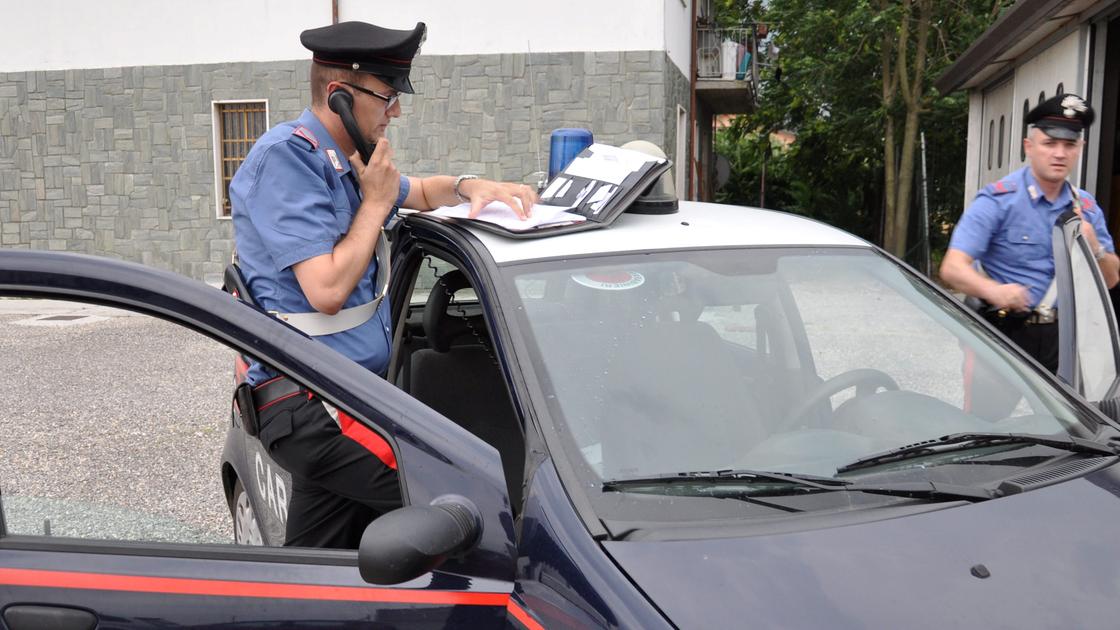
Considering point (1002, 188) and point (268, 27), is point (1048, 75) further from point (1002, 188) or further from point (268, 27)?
point (268, 27)

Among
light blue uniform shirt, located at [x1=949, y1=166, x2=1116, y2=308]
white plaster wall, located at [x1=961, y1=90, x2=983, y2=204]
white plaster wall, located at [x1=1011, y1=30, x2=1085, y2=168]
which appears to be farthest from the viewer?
white plaster wall, located at [x1=961, y1=90, x2=983, y2=204]

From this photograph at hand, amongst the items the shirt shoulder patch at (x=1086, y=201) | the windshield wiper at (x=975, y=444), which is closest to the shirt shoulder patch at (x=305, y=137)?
the windshield wiper at (x=975, y=444)

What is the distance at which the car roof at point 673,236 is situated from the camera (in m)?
2.36

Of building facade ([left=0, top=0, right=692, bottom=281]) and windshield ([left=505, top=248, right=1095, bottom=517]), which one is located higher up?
building facade ([left=0, top=0, right=692, bottom=281])

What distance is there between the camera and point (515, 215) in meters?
2.56

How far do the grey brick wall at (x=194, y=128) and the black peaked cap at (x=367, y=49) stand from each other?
10.9 m

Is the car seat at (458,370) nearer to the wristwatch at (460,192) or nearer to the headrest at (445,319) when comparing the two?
the headrest at (445,319)

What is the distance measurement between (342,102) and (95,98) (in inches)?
555

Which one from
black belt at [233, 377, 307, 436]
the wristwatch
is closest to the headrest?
the wristwatch

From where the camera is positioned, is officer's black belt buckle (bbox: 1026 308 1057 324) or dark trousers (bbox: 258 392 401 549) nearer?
dark trousers (bbox: 258 392 401 549)

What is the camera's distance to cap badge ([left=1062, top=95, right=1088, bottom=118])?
3693 millimetres

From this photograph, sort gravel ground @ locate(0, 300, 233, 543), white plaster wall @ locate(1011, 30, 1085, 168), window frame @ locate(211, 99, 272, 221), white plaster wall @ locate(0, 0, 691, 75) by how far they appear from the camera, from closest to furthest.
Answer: gravel ground @ locate(0, 300, 233, 543) → white plaster wall @ locate(1011, 30, 1085, 168) → white plaster wall @ locate(0, 0, 691, 75) → window frame @ locate(211, 99, 272, 221)

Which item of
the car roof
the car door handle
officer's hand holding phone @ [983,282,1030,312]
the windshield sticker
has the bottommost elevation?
the car door handle

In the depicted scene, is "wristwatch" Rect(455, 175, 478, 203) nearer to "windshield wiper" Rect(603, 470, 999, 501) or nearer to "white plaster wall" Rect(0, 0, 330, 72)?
"windshield wiper" Rect(603, 470, 999, 501)
